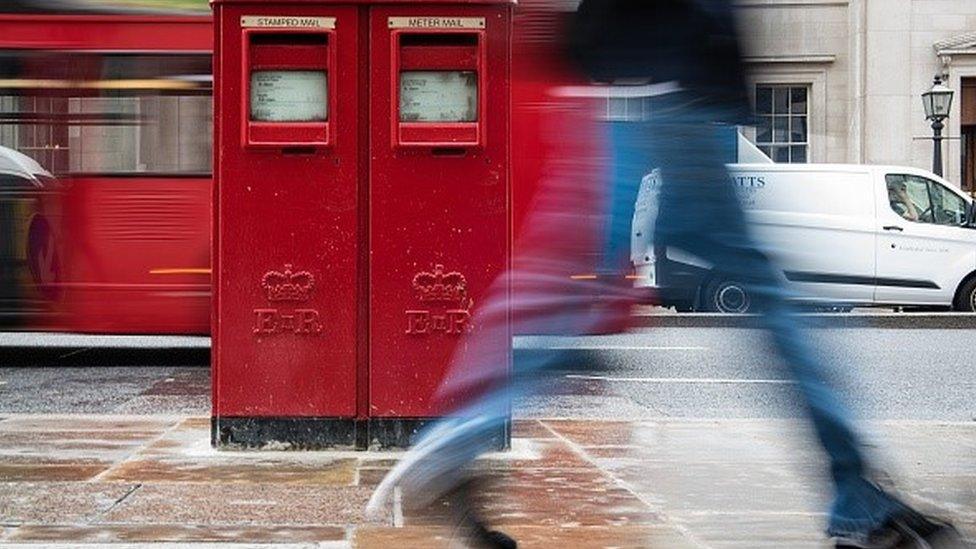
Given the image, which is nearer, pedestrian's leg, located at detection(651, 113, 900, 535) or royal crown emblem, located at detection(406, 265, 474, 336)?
pedestrian's leg, located at detection(651, 113, 900, 535)

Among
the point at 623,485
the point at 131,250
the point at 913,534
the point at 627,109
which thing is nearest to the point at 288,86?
the point at 623,485

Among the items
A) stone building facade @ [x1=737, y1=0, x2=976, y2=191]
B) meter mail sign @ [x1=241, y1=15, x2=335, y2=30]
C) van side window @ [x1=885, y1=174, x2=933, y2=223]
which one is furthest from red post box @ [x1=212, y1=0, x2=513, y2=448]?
stone building facade @ [x1=737, y1=0, x2=976, y2=191]

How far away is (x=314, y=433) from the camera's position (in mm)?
6363

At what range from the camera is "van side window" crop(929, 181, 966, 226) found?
2075cm

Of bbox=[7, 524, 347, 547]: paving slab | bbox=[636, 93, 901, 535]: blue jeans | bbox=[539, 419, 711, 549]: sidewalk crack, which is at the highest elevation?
bbox=[636, 93, 901, 535]: blue jeans

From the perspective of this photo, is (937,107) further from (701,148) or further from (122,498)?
(701,148)

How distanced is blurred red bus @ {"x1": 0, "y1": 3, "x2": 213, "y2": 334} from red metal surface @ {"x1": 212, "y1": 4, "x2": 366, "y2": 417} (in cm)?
704

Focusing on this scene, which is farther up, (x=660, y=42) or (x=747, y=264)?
(x=660, y=42)

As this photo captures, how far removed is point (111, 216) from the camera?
1331 centimetres

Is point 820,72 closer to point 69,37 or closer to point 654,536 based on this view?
point 69,37

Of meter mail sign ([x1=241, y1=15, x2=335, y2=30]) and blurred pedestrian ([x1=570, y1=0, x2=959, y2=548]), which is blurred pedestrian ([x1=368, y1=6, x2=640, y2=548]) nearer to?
blurred pedestrian ([x1=570, y1=0, x2=959, y2=548])

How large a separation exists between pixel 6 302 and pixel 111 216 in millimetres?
1076

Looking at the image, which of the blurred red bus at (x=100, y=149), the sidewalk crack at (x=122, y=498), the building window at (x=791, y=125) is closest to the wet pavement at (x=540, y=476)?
the sidewalk crack at (x=122, y=498)

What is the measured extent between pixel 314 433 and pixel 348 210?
864mm
